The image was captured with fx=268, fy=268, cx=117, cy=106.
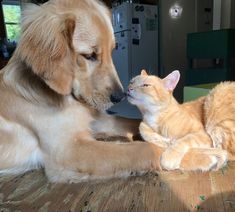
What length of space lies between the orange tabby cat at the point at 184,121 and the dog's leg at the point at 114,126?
23 cm

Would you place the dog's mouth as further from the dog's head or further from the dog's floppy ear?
the dog's floppy ear

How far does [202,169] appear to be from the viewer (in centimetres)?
90

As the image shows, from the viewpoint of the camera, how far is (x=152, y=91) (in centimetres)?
110

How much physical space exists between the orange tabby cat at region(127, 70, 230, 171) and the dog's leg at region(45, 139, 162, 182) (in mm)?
64

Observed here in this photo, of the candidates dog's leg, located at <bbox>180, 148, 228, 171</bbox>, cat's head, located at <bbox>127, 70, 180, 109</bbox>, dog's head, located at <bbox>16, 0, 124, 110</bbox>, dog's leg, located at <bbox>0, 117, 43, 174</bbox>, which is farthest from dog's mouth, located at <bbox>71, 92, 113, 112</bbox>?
dog's leg, located at <bbox>180, 148, 228, 171</bbox>

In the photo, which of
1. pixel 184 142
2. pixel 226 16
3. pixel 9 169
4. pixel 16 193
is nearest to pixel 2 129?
pixel 9 169

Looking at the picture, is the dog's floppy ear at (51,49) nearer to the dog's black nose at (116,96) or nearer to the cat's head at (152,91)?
the dog's black nose at (116,96)

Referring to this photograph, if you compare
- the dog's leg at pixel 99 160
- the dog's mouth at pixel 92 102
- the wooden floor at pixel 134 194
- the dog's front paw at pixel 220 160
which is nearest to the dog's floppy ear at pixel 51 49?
the dog's mouth at pixel 92 102

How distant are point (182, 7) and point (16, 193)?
13.2 ft

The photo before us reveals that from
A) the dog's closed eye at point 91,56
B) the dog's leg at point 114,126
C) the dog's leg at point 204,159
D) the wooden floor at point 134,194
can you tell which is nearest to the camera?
the wooden floor at point 134,194

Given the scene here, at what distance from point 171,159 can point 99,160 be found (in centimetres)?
26

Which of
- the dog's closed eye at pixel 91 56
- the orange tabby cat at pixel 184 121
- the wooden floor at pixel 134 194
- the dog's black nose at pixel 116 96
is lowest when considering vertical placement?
the wooden floor at pixel 134 194

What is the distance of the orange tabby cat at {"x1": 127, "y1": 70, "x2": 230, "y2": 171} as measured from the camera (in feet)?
3.06

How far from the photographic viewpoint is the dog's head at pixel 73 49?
3.02 feet
